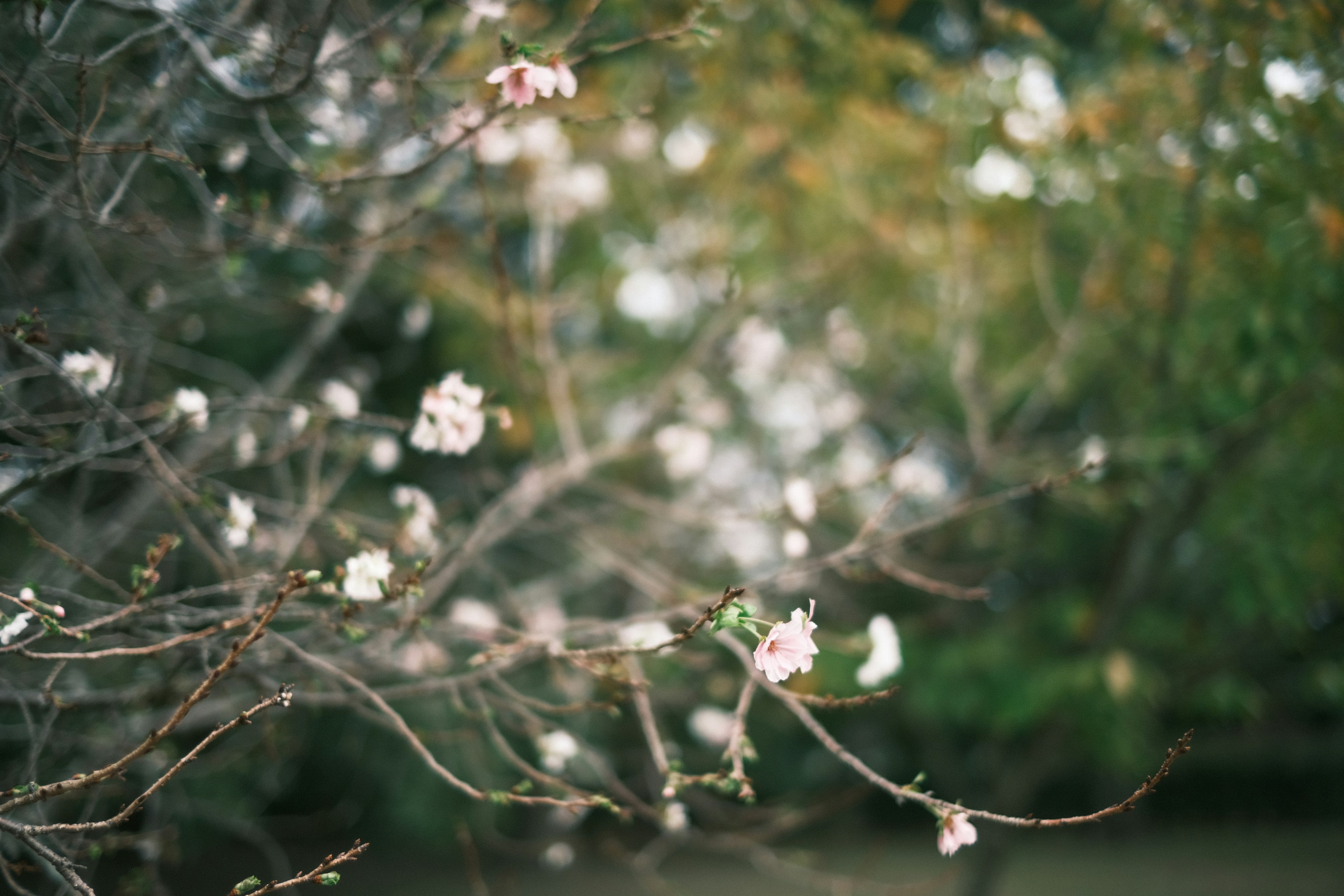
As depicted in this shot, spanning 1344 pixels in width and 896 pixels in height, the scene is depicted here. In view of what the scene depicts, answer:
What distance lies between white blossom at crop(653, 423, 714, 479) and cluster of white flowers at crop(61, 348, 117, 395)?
1566 millimetres

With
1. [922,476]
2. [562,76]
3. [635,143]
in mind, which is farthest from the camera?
[635,143]

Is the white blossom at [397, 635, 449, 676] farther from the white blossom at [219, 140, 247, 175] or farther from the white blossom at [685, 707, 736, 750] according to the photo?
the white blossom at [219, 140, 247, 175]

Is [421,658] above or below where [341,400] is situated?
below

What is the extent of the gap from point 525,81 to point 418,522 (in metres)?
1.17

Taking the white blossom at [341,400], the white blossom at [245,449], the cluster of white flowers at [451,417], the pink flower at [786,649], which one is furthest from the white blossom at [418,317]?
the pink flower at [786,649]

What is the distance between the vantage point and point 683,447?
9.55 ft

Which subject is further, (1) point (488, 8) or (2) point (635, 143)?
(2) point (635, 143)

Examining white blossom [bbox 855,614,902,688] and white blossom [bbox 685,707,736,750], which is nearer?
white blossom [bbox 855,614,902,688]

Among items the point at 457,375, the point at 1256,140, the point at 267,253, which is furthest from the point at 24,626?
the point at 267,253

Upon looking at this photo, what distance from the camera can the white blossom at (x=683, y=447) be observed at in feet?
9.37

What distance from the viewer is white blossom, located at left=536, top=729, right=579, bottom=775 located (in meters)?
2.00

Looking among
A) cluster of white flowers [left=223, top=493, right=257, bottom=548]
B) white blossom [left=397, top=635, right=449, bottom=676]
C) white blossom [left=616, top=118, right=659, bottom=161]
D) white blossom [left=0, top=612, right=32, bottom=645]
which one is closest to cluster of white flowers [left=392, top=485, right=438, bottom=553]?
white blossom [left=397, top=635, right=449, bottom=676]

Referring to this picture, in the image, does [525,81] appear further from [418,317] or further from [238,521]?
[418,317]

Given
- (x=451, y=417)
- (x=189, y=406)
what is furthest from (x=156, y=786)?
(x=189, y=406)
